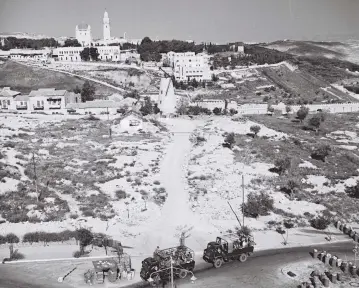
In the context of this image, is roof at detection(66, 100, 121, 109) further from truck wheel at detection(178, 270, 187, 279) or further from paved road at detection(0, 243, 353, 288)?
truck wheel at detection(178, 270, 187, 279)

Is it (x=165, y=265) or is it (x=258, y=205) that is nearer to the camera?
(x=165, y=265)

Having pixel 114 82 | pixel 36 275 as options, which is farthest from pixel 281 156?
pixel 114 82

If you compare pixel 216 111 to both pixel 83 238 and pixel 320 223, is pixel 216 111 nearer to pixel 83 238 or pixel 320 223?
pixel 320 223

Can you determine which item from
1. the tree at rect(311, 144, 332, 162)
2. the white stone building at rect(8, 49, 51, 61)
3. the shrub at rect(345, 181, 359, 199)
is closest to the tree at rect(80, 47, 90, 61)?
the white stone building at rect(8, 49, 51, 61)

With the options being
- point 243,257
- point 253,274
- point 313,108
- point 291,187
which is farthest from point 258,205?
point 313,108

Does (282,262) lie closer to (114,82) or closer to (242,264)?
(242,264)

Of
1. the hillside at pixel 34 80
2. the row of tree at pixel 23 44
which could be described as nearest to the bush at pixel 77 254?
the hillside at pixel 34 80
